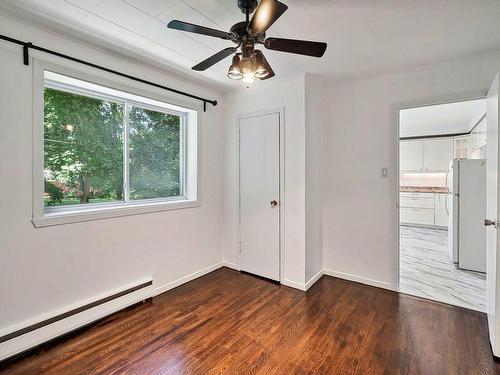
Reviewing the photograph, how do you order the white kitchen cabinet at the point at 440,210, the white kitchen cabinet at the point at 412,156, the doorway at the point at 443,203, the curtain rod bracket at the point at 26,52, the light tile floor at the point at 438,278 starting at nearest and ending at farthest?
1. the curtain rod bracket at the point at 26,52
2. the light tile floor at the point at 438,278
3. the doorway at the point at 443,203
4. the white kitchen cabinet at the point at 440,210
5. the white kitchen cabinet at the point at 412,156

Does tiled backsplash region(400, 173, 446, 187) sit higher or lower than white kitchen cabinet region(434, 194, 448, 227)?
higher

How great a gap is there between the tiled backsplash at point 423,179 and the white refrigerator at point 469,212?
331 cm

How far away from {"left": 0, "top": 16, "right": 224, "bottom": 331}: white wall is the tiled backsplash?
20.9 ft

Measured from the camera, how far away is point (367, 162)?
3041mm

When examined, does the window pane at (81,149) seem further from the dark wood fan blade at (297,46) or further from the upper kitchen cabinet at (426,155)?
the upper kitchen cabinet at (426,155)

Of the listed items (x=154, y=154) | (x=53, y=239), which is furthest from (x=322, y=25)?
(x=53, y=239)

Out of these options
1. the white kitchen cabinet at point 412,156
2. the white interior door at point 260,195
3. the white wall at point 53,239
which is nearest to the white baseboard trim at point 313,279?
the white interior door at point 260,195

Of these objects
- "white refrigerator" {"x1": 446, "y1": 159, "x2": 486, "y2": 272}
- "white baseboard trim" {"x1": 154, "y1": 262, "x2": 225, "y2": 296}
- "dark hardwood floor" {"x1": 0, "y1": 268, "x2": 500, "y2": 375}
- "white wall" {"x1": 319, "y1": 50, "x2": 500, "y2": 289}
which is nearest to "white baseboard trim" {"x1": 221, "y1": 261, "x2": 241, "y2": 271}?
"white baseboard trim" {"x1": 154, "y1": 262, "x2": 225, "y2": 296}

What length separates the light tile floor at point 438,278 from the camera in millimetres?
2703

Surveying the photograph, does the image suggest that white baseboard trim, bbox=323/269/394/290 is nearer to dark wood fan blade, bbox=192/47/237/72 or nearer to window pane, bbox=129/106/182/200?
window pane, bbox=129/106/182/200

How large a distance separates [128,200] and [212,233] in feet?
3.98

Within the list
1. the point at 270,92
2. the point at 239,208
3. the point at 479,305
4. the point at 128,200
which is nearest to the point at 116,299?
the point at 128,200

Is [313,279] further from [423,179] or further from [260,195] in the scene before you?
[423,179]

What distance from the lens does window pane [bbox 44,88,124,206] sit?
2.19 metres
